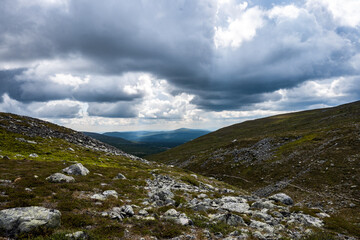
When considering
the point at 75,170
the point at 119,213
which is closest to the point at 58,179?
the point at 75,170

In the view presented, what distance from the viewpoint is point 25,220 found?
29.8 feet

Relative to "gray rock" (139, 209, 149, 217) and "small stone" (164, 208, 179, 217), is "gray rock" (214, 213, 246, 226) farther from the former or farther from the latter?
"gray rock" (139, 209, 149, 217)

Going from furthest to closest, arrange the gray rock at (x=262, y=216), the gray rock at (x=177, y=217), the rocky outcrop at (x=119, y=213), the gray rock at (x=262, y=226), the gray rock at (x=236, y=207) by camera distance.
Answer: the gray rock at (x=236, y=207) → the gray rock at (x=262, y=216) → the gray rock at (x=262, y=226) → the gray rock at (x=177, y=217) → the rocky outcrop at (x=119, y=213)

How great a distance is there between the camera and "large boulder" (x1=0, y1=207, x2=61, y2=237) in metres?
8.72

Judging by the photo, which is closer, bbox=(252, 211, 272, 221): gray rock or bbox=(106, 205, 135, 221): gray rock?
bbox=(106, 205, 135, 221): gray rock

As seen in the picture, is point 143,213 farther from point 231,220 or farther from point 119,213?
point 231,220

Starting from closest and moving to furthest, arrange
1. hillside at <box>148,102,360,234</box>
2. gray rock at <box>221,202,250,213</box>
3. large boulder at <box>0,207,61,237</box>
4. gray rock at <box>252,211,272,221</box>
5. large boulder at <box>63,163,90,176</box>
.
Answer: large boulder at <box>0,207,61,237</box>, gray rock at <box>252,211,272,221</box>, gray rock at <box>221,202,250,213</box>, large boulder at <box>63,163,90,176</box>, hillside at <box>148,102,360,234</box>

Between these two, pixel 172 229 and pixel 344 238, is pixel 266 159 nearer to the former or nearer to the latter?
pixel 344 238

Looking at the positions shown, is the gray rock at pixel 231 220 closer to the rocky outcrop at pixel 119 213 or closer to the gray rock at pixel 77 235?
the rocky outcrop at pixel 119 213

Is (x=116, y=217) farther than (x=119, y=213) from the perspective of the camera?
No

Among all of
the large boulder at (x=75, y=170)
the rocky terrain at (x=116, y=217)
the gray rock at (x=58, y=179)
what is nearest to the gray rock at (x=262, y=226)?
the rocky terrain at (x=116, y=217)

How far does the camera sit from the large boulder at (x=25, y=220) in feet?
28.6

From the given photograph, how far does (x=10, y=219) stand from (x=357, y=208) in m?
45.1

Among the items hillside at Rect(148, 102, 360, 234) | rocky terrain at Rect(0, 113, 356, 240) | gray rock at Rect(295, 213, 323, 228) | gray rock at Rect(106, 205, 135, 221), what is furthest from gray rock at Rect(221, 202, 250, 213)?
gray rock at Rect(106, 205, 135, 221)
